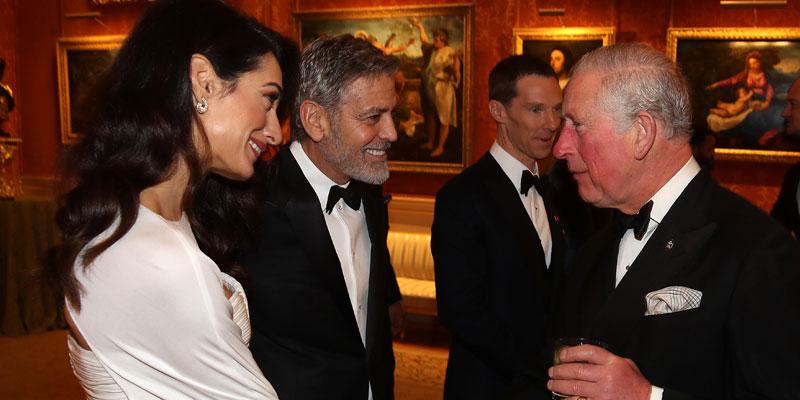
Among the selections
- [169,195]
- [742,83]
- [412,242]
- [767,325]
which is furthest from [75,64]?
[767,325]

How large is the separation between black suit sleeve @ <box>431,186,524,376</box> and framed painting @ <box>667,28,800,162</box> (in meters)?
4.00

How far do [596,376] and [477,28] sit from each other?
244 inches

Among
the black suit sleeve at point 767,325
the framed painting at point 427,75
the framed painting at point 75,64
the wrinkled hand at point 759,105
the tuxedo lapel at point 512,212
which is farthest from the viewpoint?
the framed painting at point 75,64

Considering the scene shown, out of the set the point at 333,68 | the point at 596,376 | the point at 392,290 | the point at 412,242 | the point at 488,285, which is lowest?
the point at 412,242

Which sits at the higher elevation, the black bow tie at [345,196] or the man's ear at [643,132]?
the man's ear at [643,132]

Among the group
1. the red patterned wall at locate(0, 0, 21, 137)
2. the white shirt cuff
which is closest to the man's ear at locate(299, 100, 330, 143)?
the white shirt cuff

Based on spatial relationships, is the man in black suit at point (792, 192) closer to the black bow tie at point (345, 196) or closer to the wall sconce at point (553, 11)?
the wall sconce at point (553, 11)

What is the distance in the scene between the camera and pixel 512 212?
10.2 feet

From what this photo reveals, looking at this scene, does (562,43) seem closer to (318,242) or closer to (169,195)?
(318,242)

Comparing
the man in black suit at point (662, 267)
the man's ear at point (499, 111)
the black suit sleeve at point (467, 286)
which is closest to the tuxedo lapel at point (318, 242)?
the black suit sleeve at point (467, 286)

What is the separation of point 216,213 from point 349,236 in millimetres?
595

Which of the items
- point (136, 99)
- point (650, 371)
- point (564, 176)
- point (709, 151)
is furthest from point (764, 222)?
point (709, 151)

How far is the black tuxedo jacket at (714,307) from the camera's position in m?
1.65

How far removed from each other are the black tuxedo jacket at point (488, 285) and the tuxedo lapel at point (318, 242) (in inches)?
23.3
